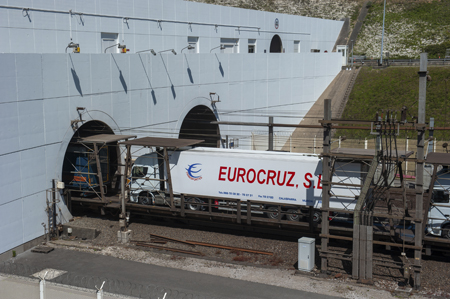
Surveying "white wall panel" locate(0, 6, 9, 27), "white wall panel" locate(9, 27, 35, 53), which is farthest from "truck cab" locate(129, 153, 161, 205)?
"white wall panel" locate(0, 6, 9, 27)

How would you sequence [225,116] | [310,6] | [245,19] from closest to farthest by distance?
[225,116] → [245,19] → [310,6]

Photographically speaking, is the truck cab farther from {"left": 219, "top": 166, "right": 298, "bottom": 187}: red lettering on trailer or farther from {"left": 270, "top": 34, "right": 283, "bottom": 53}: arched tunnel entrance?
{"left": 270, "top": 34, "right": 283, "bottom": 53}: arched tunnel entrance

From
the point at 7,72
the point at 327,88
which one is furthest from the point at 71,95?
the point at 327,88

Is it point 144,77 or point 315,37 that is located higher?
point 315,37

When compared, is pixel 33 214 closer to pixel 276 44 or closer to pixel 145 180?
pixel 145 180

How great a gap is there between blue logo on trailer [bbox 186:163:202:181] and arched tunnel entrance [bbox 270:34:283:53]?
2836cm

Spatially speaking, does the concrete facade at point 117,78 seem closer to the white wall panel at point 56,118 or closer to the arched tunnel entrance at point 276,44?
the white wall panel at point 56,118

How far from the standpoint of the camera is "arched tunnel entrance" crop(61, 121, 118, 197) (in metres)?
21.7

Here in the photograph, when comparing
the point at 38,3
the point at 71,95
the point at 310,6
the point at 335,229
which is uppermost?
the point at 310,6

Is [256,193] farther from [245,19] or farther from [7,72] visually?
[245,19]

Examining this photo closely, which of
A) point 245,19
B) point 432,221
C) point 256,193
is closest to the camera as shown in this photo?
point 432,221

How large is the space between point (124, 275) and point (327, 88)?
36.7 m

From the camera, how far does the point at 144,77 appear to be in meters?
24.4

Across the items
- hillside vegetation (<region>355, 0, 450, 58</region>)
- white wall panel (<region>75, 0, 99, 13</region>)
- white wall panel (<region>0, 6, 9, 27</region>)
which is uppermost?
hillside vegetation (<region>355, 0, 450, 58</region>)
